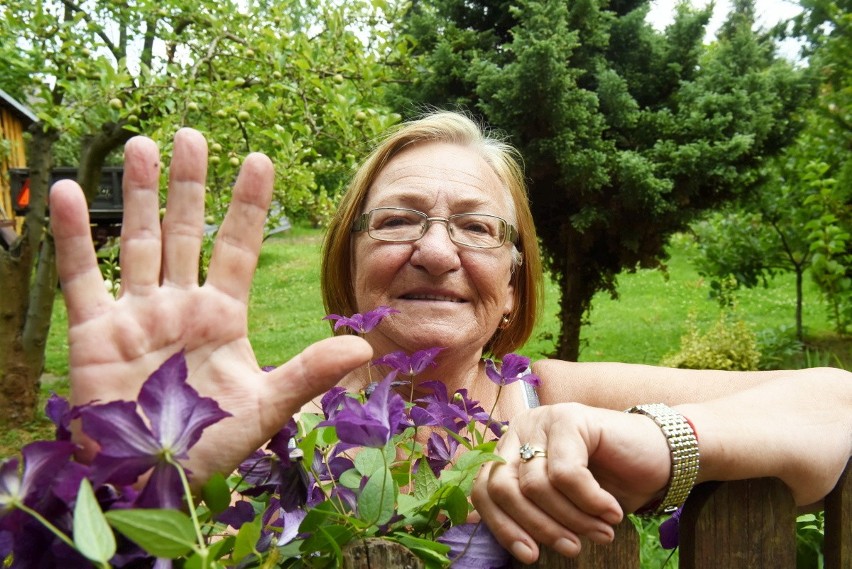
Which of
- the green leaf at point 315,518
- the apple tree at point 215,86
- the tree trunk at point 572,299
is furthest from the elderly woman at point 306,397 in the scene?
the tree trunk at point 572,299

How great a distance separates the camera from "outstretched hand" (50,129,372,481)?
0.76 m

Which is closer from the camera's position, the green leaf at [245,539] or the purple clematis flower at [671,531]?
the green leaf at [245,539]

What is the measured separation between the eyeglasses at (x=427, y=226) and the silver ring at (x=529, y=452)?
84 cm

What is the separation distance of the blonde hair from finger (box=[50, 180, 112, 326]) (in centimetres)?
107

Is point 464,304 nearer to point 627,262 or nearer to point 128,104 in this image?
point 128,104

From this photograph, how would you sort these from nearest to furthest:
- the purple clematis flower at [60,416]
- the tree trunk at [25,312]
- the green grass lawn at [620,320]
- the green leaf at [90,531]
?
1. the green leaf at [90,531]
2. the purple clematis flower at [60,416]
3. the tree trunk at [25,312]
4. the green grass lawn at [620,320]

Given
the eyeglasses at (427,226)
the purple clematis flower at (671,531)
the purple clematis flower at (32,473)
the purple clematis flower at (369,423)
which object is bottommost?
the purple clematis flower at (671,531)

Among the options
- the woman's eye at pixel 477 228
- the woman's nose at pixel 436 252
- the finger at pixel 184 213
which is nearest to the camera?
the finger at pixel 184 213

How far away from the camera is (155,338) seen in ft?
2.62

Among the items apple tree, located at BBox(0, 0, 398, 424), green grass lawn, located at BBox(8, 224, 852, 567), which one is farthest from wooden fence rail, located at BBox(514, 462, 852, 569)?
green grass lawn, located at BBox(8, 224, 852, 567)

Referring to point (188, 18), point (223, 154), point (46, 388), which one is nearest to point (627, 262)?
point (223, 154)

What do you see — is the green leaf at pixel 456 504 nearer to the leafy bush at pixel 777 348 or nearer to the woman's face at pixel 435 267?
the woman's face at pixel 435 267

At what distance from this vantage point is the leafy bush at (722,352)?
6.17 metres

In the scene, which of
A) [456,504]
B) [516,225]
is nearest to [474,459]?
[456,504]
